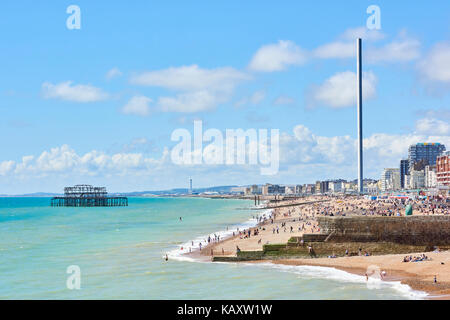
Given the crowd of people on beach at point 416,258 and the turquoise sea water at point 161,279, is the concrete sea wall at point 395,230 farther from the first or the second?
the turquoise sea water at point 161,279

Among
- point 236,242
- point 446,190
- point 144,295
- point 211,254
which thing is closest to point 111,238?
point 236,242

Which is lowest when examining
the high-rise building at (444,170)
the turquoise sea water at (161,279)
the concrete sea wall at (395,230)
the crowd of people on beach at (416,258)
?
the turquoise sea water at (161,279)

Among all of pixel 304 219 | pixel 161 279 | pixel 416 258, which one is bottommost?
pixel 161 279

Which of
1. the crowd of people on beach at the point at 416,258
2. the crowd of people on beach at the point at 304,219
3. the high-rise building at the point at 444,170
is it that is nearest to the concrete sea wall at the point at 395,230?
the crowd of people on beach at the point at 304,219

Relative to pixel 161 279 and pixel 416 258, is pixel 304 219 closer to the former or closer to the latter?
pixel 416 258

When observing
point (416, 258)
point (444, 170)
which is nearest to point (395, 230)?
point (416, 258)

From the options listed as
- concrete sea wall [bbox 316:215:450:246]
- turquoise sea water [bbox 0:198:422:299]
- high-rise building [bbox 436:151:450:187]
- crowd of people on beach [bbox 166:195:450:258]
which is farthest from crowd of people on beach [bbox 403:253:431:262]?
high-rise building [bbox 436:151:450:187]

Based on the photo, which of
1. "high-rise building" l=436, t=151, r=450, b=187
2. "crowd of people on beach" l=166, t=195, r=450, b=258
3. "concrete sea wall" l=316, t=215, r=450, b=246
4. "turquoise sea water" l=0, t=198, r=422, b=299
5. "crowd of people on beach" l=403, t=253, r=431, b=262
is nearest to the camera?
"turquoise sea water" l=0, t=198, r=422, b=299

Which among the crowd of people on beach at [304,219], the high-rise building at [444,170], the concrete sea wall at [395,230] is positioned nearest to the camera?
the concrete sea wall at [395,230]

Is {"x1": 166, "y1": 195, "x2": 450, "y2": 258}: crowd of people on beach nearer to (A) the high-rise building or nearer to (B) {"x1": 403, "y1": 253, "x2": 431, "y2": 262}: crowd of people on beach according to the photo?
(B) {"x1": 403, "y1": 253, "x2": 431, "y2": 262}: crowd of people on beach

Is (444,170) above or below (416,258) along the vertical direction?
above

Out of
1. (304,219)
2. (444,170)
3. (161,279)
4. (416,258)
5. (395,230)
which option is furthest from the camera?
(444,170)
